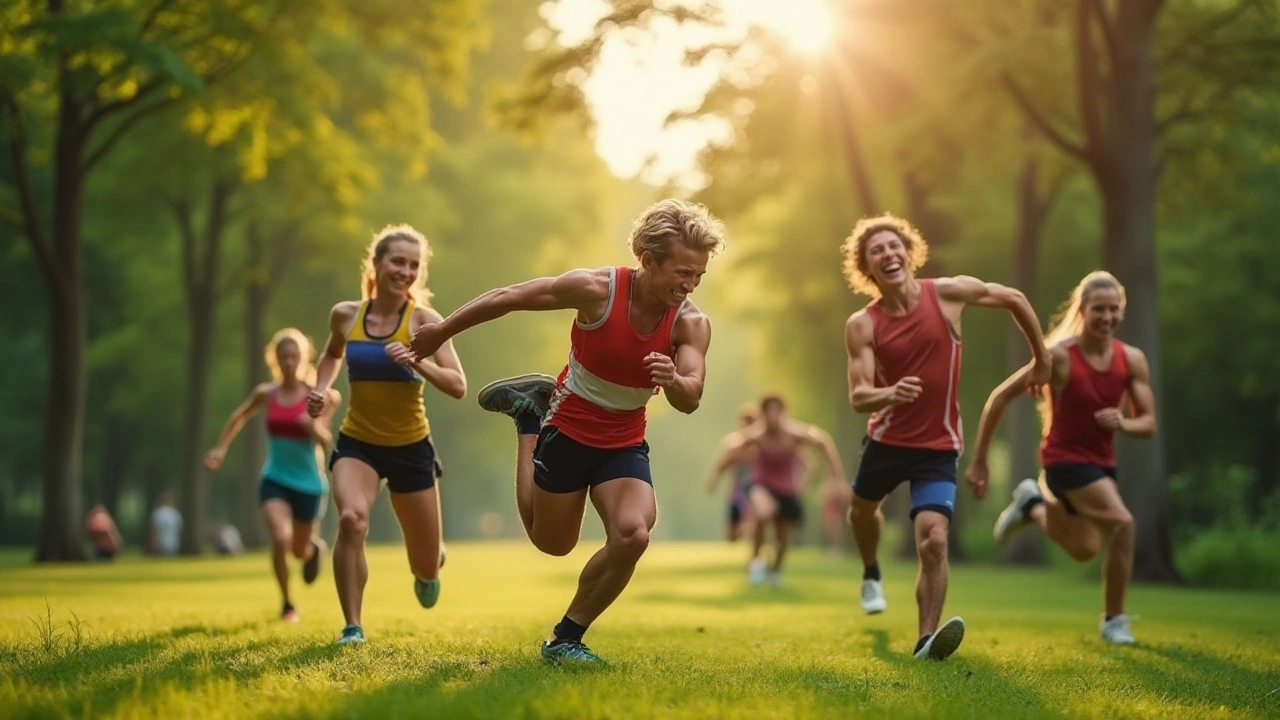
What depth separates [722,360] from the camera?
8381 centimetres

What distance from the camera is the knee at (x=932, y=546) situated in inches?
350

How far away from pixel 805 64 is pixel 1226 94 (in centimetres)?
767

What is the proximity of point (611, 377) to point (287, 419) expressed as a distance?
6014 mm

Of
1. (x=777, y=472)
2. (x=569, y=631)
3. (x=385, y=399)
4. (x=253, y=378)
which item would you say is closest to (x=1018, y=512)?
(x=385, y=399)

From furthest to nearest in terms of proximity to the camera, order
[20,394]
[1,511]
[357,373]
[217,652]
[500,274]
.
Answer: [1,511] < [500,274] < [20,394] < [357,373] < [217,652]

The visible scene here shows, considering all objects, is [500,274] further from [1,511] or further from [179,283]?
[1,511]

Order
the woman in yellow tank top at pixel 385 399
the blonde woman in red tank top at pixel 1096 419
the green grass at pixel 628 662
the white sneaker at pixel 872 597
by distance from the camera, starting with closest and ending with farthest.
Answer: the green grass at pixel 628 662, the woman in yellow tank top at pixel 385 399, the blonde woman in red tank top at pixel 1096 419, the white sneaker at pixel 872 597

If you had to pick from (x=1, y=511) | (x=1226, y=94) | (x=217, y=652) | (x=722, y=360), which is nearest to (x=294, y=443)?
(x=217, y=652)

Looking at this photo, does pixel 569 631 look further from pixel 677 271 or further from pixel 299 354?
pixel 299 354

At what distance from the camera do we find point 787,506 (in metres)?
19.8

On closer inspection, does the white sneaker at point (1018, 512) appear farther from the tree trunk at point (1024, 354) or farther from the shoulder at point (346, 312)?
the tree trunk at point (1024, 354)

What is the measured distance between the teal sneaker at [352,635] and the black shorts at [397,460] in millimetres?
1012

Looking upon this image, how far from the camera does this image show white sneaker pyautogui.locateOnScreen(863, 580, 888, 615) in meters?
11.4

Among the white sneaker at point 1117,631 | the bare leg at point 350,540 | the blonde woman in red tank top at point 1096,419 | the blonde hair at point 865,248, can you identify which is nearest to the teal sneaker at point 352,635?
the bare leg at point 350,540
